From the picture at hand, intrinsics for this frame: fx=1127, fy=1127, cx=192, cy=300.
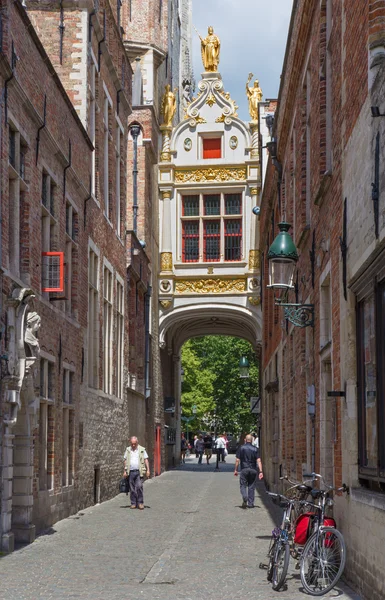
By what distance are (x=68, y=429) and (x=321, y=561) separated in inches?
420

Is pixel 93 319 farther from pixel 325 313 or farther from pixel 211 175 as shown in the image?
pixel 211 175

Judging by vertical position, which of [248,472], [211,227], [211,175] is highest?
[211,175]

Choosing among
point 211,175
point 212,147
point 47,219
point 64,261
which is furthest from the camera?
point 212,147

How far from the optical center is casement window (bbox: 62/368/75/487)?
18891mm

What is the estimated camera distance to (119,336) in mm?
27250

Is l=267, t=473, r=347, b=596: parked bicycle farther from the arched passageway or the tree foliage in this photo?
the tree foliage

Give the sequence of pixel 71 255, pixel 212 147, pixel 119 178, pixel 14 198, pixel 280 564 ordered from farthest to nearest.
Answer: pixel 212 147 < pixel 119 178 < pixel 71 255 < pixel 14 198 < pixel 280 564

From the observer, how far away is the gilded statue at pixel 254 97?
39.9m

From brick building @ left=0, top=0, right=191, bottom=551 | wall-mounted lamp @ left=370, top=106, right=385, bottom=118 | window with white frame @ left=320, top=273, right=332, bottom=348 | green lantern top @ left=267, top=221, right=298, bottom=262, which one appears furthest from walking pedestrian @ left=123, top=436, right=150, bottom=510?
wall-mounted lamp @ left=370, top=106, right=385, bottom=118

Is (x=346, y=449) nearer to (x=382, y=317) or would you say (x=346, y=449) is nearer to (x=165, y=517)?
(x=382, y=317)

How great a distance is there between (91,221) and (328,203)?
10.1 m

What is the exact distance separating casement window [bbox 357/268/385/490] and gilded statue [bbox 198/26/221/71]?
32087 millimetres

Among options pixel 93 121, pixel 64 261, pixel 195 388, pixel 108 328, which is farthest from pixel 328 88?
pixel 195 388

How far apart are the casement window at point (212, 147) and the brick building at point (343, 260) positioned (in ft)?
68.7
